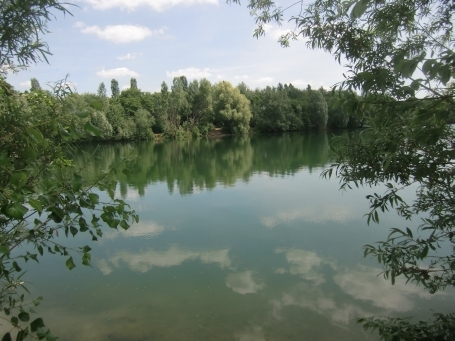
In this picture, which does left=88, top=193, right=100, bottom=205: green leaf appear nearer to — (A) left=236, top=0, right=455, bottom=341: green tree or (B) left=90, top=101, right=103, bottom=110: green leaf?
(B) left=90, top=101, right=103, bottom=110: green leaf

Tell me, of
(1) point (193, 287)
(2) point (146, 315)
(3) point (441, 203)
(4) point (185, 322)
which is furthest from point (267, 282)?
(3) point (441, 203)

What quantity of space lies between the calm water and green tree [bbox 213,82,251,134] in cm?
3363

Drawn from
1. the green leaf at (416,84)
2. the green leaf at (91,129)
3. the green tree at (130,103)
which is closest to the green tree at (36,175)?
the green leaf at (91,129)

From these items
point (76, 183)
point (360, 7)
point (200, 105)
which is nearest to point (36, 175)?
point (76, 183)

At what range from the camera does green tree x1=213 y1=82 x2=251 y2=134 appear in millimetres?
43344

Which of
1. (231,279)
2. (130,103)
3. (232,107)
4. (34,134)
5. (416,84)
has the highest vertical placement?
(130,103)

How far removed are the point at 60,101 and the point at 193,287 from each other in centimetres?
424

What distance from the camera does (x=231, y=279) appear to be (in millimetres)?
5840

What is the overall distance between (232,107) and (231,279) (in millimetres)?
39732

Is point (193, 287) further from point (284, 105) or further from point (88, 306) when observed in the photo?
point (284, 105)

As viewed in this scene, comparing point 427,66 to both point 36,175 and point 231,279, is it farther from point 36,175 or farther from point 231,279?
point 231,279

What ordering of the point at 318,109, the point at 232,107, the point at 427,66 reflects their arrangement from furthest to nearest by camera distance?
the point at 318,109
the point at 232,107
the point at 427,66

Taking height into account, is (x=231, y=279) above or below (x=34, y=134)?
below

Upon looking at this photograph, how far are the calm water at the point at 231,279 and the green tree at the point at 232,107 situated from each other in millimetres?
33632
